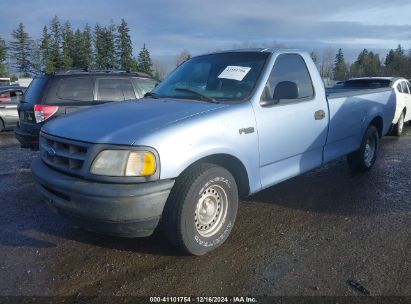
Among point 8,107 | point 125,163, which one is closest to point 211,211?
point 125,163

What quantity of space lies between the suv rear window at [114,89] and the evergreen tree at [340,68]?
208ft

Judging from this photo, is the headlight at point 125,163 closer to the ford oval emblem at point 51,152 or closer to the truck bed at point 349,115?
the ford oval emblem at point 51,152

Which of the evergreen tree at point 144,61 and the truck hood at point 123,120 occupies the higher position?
the evergreen tree at point 144,61

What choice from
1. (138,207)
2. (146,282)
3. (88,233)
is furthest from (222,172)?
(88,233)

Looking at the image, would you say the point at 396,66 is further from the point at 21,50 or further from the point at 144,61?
the point at 21,50

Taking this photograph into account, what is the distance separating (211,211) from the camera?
3.75 m

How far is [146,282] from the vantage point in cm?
326

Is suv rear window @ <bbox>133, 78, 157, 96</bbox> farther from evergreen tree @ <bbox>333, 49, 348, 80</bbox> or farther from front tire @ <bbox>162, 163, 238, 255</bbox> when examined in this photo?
evergreen tree @ <bbox>333, 49, 348, 80</bbox>

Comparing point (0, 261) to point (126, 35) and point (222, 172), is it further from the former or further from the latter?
point (126, 35)

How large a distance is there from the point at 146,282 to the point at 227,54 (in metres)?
2.88

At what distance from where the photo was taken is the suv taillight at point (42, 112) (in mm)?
7277

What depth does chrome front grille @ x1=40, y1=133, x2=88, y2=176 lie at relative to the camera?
3340 mm

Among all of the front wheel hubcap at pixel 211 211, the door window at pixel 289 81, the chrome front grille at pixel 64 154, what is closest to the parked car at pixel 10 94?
the chrome front grille at pixel 64 154

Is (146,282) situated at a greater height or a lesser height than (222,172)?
lesser
